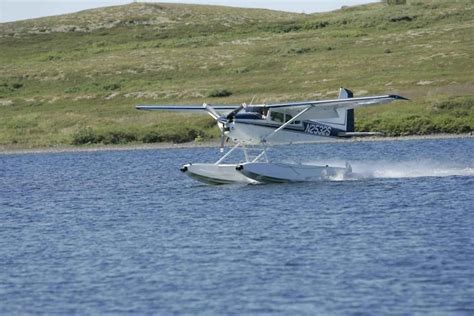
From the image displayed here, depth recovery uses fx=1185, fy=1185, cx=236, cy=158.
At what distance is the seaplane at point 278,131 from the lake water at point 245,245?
1.89 ft

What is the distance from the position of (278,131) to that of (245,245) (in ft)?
37.4

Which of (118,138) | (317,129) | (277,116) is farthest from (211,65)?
(277,116)

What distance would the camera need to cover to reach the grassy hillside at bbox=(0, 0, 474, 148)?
58.7 meters

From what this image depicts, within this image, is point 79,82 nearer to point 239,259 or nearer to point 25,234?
point 25,234

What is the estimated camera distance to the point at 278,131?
1330 inches

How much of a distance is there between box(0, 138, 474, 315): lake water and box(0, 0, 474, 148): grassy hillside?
1920cm

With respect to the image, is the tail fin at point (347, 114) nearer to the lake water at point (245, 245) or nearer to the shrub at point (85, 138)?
the lake water at point (245, 245)

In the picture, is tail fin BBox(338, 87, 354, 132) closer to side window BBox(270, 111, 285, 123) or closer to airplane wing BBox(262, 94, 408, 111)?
airplane wing BBox(262, 94, 408, 111)

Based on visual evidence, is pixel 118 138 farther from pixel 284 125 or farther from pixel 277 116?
pixel 284 125

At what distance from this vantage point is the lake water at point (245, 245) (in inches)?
695

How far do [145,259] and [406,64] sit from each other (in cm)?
5265

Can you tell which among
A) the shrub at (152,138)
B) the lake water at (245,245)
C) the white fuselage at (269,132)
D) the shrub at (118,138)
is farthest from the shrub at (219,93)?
the white fuselage at (269,132)

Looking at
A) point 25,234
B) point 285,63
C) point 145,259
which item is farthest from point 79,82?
point 145,259

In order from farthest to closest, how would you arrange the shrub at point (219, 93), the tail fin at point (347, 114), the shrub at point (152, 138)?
the shrub at point (219, 93) → the shrub at point (152, 138) → the tail fin at point (347, 114)
